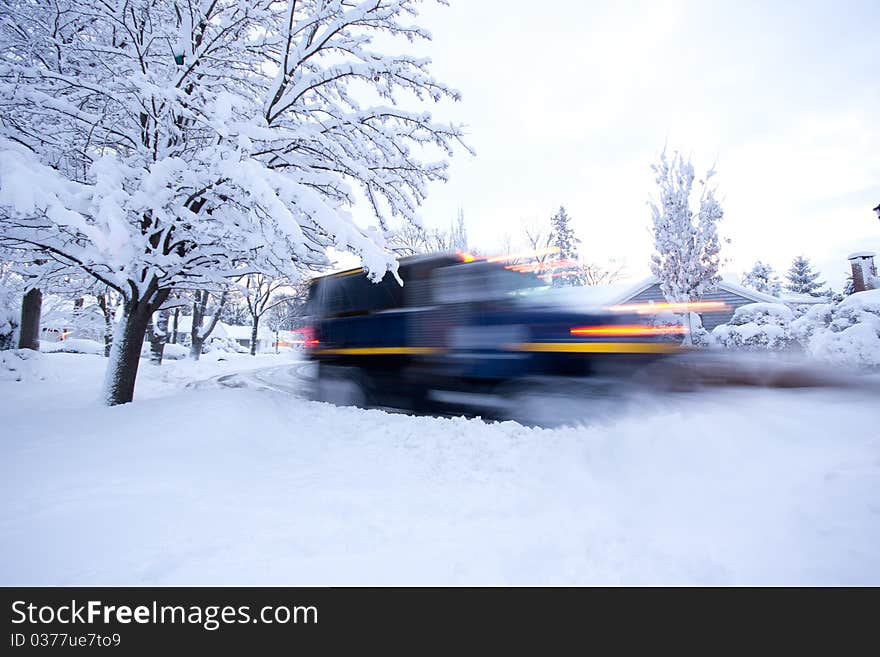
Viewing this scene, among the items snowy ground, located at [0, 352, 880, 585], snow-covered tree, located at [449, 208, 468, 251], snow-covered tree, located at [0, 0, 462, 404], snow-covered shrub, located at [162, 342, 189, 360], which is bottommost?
snowy ground, located at [0, 352, 880, 585]

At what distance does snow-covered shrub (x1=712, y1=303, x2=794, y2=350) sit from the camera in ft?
39.2

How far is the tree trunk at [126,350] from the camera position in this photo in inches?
242

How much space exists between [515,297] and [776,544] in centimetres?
455

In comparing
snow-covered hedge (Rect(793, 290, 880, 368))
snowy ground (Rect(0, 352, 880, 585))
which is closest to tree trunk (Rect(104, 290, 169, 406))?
snowy ground (Rect(0, 352, 880, 585))

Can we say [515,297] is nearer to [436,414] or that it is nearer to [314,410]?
[436,414]

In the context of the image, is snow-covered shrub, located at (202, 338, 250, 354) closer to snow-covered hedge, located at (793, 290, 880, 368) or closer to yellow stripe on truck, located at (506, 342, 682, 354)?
yellow stripe on truck, located at (506, 342, 682, 354)

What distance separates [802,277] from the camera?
4194cm

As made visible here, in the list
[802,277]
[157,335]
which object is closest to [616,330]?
[157,335]

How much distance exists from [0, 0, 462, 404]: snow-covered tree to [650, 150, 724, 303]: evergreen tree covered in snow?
1720 cm

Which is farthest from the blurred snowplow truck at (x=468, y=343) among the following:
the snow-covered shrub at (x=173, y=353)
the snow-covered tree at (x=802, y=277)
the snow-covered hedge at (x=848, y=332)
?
the snow-covered tree at (x=802, y=277)

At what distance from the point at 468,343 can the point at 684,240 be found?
1837 cm
